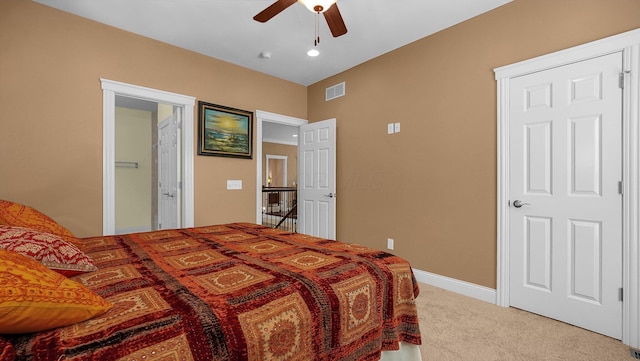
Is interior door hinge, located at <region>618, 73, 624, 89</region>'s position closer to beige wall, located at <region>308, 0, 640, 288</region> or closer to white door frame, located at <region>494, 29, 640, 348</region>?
white door frame, located at <region>494, 29, 640, 348</region>

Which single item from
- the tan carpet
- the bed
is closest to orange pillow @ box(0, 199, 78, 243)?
the bed

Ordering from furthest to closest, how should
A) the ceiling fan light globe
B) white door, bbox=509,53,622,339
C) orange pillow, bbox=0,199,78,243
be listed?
white door, bbox=509,53,622,339 → the ceiling fan light globe → orange pillow, bbox=0,199,78,243

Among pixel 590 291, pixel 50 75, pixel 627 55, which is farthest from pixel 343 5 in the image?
pixel 590 291

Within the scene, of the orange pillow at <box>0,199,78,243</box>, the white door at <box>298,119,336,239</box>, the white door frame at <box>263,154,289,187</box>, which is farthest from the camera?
the white door frame at <box>263,154,289,187</box>

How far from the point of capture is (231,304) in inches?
37.9

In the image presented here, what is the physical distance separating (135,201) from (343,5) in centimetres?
523

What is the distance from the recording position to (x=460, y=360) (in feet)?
5.91

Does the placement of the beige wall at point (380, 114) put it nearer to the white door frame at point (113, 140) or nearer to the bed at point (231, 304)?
the white door frame at point (113, 140)

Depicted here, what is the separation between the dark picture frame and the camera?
3609 mm

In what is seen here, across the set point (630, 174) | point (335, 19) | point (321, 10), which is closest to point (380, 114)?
point (335, 19)

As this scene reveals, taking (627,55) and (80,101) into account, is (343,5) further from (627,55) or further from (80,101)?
(80,101)

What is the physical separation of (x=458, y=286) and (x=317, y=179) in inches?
91.8

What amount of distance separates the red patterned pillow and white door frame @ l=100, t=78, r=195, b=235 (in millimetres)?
1997

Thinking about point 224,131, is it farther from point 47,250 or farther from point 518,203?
point 518,203
